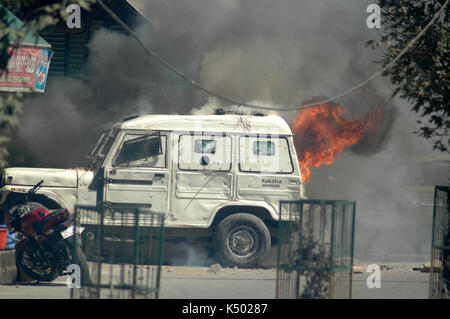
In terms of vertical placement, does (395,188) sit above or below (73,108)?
below

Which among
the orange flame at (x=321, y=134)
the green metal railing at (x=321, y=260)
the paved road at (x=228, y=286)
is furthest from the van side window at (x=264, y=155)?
the green metal railing at (x=321, y=260)

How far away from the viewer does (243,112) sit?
13242 millimetres

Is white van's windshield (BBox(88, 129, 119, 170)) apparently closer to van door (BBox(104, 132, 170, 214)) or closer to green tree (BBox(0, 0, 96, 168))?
van door (BBox(104, 132, 170, 214))

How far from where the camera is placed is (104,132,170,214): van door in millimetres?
11969

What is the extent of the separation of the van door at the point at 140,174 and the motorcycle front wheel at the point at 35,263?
74.1 inches

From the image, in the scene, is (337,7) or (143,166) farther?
(337,7)

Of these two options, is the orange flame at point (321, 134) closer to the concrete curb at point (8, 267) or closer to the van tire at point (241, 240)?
→ the van tire at point (241, 240)

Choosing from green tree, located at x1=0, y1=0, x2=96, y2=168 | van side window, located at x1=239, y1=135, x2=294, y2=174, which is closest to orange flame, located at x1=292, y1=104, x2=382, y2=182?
van side window, located at x1=239, y1=135, x2=294, y2=174

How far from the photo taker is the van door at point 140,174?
471 inches

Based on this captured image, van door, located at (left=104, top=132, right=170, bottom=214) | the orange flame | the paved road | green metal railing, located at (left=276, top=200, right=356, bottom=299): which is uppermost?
the orange flame

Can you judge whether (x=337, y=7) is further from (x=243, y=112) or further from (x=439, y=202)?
(x=439, y=202)

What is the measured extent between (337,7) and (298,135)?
21.2 feet

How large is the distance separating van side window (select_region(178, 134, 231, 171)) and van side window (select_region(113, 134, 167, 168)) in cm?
34
